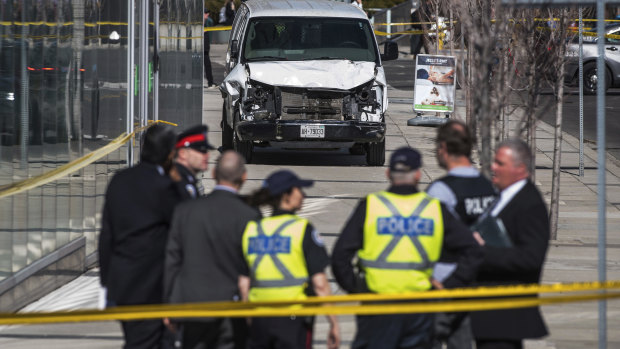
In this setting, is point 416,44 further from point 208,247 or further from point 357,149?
point 208,247

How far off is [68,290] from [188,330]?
399cm

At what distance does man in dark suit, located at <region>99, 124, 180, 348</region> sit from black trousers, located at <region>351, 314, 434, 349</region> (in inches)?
47.1

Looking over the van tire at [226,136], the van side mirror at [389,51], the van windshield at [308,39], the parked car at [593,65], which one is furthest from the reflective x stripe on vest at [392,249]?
the parked car at [593,65]

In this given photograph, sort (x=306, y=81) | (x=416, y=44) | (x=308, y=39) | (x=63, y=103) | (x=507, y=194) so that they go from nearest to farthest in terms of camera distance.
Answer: (x=507, y=194), (x=63, y=103), (x=306, y=81), (x=308, y=39), (x=416, y=44)

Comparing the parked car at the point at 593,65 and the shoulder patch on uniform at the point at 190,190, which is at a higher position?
the parked car at the point at 593,65

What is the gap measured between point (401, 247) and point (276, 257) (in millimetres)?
617

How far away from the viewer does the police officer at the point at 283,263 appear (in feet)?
18.2

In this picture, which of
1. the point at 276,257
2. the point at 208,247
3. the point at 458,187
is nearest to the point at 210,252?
the point at 208,247

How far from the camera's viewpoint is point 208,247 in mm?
5660

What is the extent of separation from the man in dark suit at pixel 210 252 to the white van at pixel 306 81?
10.3 meters

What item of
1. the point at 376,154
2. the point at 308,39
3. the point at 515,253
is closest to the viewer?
the point at 515,253

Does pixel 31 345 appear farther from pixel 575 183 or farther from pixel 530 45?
pixel 575 183

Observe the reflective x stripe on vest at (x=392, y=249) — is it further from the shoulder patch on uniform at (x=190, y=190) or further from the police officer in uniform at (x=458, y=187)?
the shoulder patch on uniform at (x=190, y=190)

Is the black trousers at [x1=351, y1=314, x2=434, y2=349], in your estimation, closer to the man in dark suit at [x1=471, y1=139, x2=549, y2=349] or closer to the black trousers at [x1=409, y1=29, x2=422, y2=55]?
the man in dark suit at [x1=471, y1=139, x2=549, y2=349]
